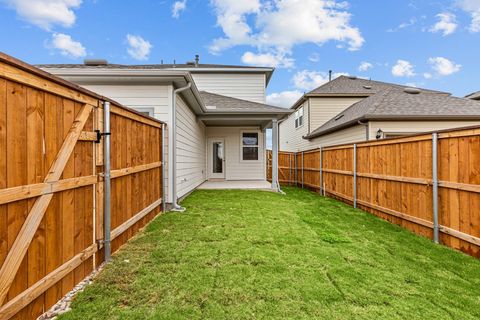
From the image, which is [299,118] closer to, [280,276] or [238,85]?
[238,85]

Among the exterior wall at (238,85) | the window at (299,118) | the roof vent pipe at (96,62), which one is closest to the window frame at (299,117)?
the window at (299,118)

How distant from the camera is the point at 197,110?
345 inches

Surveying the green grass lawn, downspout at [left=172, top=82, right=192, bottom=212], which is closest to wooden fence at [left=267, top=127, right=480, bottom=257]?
the green grass lawn

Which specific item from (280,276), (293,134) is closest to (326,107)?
(293,134)

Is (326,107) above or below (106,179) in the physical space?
above

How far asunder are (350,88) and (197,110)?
35.4 ft

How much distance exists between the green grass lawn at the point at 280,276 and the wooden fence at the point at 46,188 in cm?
34

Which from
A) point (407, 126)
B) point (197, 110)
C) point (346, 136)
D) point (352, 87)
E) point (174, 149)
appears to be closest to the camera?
point (174, 149)

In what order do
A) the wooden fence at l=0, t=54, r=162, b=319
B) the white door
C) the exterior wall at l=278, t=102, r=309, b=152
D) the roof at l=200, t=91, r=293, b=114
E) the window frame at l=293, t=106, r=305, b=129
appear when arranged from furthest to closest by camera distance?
the window frame at l=293, t=106, r=305, b=129 → the exterior wall at l=278, t=102, r=309, b=152 → the white door → the roof at l=200, t=91, r=293, b=114 → the wooden fence at l=0, t=54, r=162, b=319

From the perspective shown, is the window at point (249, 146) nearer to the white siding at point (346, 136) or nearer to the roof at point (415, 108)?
the roof at point (415, 108)

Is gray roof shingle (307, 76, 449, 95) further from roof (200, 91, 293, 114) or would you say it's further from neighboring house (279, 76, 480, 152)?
roof (200, 91, 293, 114)

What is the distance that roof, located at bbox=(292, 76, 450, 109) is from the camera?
15.2m

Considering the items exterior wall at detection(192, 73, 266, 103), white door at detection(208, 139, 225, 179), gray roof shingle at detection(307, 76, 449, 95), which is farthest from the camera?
gray roof shingle at detection(307, 76, 449, 95)

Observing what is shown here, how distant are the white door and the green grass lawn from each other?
7.61 m
